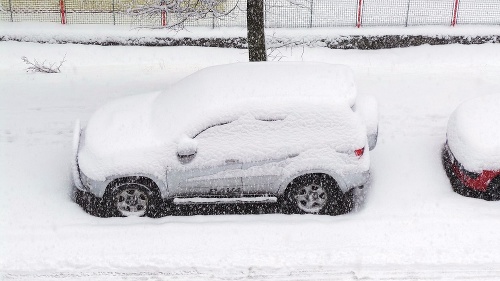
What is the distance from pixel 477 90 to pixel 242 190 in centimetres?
582

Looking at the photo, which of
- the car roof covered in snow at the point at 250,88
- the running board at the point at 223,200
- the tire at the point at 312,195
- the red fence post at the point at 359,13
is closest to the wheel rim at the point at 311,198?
the tire at the point at 312,195

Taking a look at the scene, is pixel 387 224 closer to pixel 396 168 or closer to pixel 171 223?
pixel 396 168

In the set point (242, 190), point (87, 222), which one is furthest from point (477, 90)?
point (87, 222)

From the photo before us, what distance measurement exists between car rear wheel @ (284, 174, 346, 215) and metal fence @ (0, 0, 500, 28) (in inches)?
303

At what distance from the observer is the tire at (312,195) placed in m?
9.27

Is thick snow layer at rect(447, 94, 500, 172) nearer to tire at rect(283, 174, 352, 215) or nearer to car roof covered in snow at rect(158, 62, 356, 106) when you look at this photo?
car roof covered in snow at rect(158, 62, 356, 106)

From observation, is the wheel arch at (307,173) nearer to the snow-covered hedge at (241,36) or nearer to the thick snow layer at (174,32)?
the snow-covered hedge at (241,36)

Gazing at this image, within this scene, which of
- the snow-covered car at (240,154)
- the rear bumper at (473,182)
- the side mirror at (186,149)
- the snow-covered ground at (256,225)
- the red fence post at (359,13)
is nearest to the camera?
the snow-covered ground at (256,225)

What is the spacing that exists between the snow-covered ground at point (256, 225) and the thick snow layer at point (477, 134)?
0.55 metres

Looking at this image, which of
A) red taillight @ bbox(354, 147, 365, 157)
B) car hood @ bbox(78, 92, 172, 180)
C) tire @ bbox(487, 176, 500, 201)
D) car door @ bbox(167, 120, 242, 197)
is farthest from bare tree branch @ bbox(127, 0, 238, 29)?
tire @ bbox(487, 176, 500, 201)

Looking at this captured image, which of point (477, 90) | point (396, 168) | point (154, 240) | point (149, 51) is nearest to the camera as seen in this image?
point (154, 240)

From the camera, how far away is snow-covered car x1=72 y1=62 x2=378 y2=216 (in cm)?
910

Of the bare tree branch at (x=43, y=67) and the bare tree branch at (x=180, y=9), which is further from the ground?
the bare tree branch at (x=180, y=9)

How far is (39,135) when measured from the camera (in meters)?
11.5
